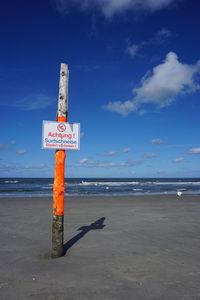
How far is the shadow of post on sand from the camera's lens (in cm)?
697

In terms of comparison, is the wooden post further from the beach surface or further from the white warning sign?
the beach surface

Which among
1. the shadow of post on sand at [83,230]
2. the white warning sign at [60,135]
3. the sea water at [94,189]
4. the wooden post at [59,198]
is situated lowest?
the sea water at [94,189]

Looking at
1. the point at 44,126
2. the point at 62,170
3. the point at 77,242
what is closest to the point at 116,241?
the point at 77,242

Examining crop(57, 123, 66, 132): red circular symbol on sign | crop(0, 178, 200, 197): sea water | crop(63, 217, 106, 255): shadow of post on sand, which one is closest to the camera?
crop(57, 123, 66, 132): red circular symbol on sign

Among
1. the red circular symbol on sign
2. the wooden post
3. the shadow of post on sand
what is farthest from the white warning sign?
the shadow of post on sand

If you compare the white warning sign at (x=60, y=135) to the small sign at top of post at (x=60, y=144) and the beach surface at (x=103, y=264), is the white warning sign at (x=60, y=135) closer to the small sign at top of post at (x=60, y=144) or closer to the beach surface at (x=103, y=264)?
the small sign at top of post at (x=60, y=144)

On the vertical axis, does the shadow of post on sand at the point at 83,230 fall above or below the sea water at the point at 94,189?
above

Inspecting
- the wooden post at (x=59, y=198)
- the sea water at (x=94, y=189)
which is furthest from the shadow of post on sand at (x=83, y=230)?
the sea water at (x=94, y=189)

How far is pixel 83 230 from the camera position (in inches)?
352

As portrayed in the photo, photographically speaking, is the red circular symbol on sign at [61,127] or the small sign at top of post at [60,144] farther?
the red circular symbol on sign at [61,127]

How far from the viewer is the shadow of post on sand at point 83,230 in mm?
6967

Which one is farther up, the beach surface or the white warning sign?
the white warning sign

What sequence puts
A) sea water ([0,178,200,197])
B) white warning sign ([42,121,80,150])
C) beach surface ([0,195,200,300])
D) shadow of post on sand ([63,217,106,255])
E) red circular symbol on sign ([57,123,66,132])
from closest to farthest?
beach surface ([0,195,200,300])
white warning sign ([42,121,80,150])
red circular symbol on sign ([57,123,66,132])
shadow of post on sand ([63,217,106,255])
sea water ([0,178,200,197])

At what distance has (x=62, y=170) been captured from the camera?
584 cm
